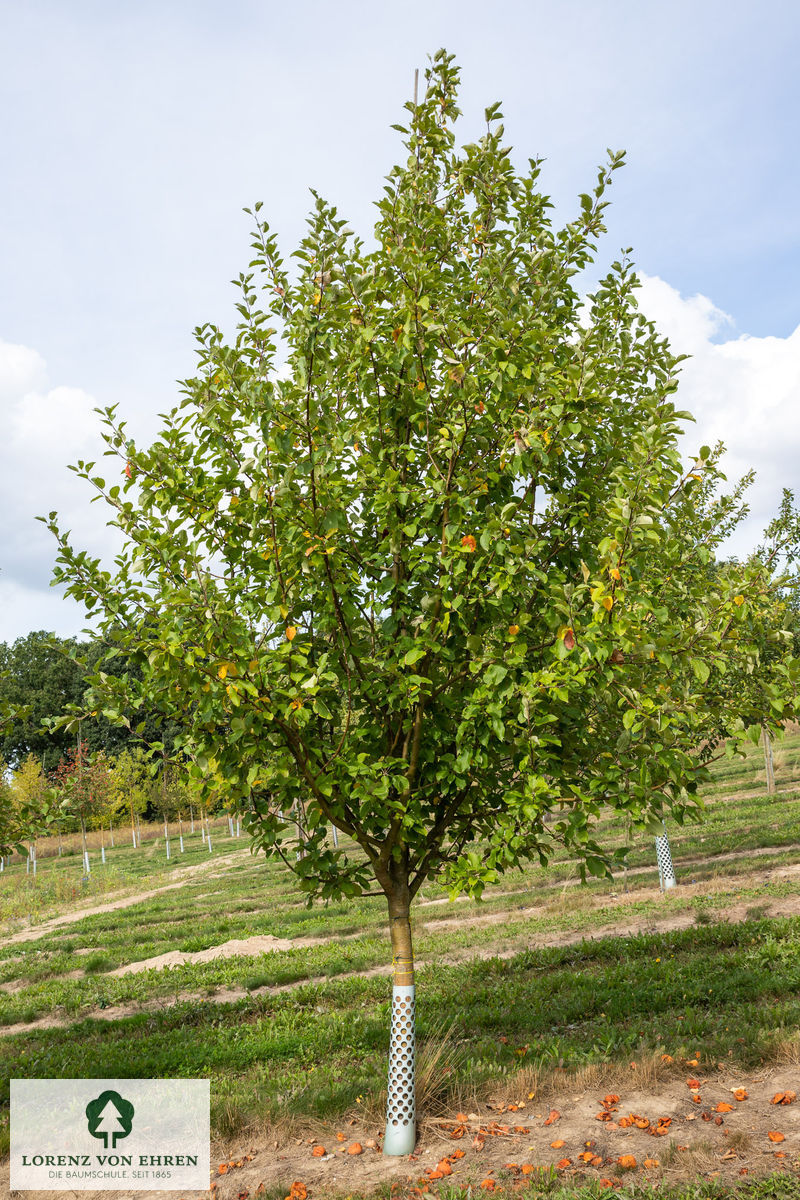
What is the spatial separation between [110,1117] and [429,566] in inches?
188

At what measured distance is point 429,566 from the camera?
464 cm

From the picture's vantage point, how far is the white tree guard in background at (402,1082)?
16.1 feet

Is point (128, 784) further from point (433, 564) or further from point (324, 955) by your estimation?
point (433, 564)

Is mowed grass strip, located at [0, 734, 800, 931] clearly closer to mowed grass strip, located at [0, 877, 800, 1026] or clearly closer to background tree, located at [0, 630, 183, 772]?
mowed grass strip, located at [0, 877, 800, 1026]

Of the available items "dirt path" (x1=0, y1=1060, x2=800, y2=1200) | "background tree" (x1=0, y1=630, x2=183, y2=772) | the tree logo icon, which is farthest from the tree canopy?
"background tree" (x1=0, y1=630, x2=183, y2=772)

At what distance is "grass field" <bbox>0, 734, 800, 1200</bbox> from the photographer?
5430 mm

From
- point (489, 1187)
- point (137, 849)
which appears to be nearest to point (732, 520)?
point (489, 1187)

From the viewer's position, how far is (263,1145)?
5.21m

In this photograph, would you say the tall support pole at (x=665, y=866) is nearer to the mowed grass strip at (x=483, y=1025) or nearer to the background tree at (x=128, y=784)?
the mowed grass strip at (x=483, y=1025)

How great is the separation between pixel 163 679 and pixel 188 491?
3.75 ft

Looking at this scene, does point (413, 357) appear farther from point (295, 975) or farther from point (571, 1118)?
point (295, 975)

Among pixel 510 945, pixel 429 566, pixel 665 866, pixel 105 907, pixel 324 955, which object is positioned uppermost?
pixel 429 566

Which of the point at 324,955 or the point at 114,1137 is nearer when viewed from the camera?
the point at 114,1137

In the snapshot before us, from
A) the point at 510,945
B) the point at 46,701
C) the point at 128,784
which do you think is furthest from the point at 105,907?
the point at 46,701
